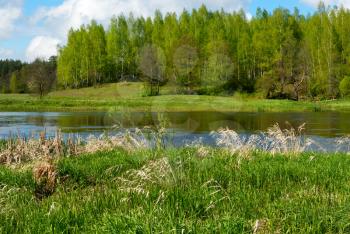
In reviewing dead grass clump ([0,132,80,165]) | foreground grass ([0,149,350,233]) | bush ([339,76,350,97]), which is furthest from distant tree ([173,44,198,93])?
foreground grass ([0,149,350,233])

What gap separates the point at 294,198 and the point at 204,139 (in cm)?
2030

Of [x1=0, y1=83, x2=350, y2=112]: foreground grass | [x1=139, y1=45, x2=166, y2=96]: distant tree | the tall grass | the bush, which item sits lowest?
[x1=0, y1=83, x2=350, y2=112]: foreground grass

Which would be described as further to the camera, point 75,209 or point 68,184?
point 68,184

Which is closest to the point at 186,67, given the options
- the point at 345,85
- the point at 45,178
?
the point at 345,85

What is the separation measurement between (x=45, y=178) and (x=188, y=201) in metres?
3.19

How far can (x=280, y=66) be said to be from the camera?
255 ft

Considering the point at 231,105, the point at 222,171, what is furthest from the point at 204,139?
the point at 231,105

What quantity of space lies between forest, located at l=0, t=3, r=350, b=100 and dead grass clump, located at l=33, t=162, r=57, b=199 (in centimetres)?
6579

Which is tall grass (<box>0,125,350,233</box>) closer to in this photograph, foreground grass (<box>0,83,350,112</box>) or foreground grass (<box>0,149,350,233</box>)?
foreground grass (<box>0,149,350,233</box>)

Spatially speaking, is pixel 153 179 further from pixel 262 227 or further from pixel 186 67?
pixel 186 67

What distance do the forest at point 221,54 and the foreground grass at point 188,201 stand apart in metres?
64.4

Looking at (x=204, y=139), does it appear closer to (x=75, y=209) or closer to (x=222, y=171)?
(x=222, y=171)

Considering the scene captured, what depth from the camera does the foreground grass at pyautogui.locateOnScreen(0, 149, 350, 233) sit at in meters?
5.60

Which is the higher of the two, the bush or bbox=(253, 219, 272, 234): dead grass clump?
the bush
